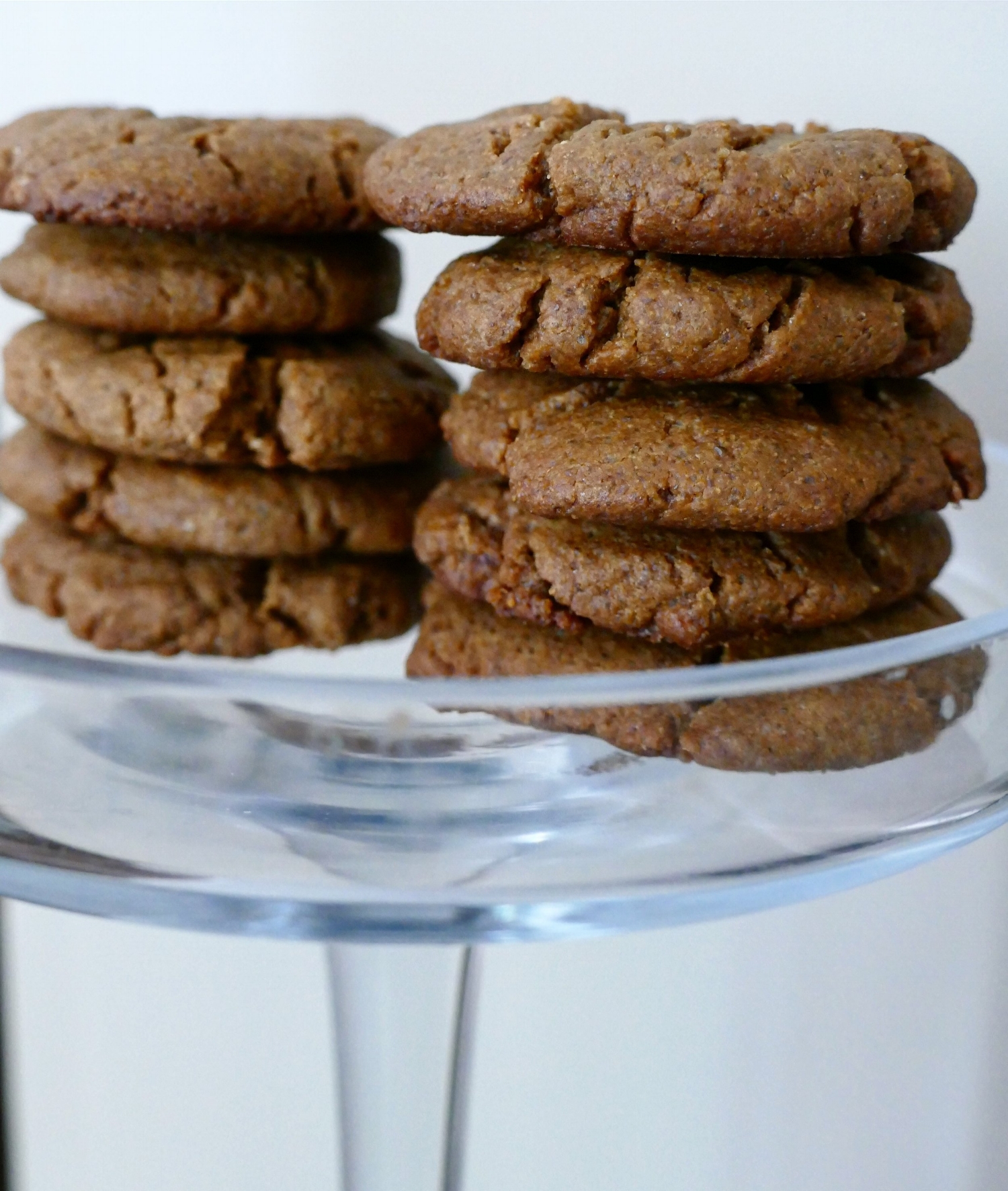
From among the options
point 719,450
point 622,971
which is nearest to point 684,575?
point 719,450

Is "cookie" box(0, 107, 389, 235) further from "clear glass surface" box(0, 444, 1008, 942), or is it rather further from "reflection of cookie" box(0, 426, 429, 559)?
"clear glass surface" box(0, 444, 1008, 942)

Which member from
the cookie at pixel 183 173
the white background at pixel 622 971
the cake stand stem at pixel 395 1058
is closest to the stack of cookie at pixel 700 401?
the cookie at pixel 183 173

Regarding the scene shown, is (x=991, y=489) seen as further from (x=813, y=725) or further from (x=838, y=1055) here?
(x=838, y=1055)

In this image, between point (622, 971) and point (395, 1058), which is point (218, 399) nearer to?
point (395, 1058)

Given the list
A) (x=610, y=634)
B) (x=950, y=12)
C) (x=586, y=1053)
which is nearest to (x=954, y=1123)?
(x=586, y=1053)

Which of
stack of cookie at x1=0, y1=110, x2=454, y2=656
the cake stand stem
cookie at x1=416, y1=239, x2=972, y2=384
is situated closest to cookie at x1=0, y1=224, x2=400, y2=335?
stack of cookie at x1=0, y1=110, x2=454, y2=656

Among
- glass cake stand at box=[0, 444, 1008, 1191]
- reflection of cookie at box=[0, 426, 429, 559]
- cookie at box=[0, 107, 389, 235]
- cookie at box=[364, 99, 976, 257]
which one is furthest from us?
reflection of cookie at box=[0, 426, 429, 559]
